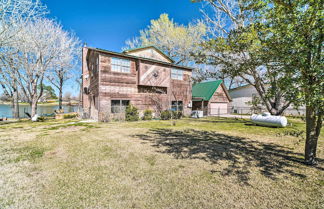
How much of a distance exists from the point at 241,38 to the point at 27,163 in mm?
8542

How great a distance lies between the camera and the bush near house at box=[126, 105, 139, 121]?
13.3 metres

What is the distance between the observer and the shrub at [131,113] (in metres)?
13.3

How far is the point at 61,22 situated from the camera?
1744 centimetres

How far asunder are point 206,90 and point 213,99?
1833 mm

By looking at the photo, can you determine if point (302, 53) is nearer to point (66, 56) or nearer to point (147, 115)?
point (147, 115)

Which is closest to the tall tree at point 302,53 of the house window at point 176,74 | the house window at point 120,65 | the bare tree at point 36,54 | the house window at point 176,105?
the house window at point 120,65

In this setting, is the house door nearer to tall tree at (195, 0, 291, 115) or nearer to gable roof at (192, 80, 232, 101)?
gable roof at (192, 80, 232, 101)

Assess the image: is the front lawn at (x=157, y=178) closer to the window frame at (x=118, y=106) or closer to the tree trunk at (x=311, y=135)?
the tree trunk at (x=311, y=135)

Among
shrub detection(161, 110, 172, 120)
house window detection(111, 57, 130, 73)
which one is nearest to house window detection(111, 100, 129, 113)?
house window detection(111, 57, 130, 73)

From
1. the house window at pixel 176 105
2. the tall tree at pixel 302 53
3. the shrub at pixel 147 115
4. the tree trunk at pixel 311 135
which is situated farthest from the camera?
the house window at pixel 176 105

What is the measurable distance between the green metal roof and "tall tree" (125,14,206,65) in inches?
185

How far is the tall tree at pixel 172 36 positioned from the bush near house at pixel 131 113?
13124 mm

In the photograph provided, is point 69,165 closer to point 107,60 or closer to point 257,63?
point 257,63

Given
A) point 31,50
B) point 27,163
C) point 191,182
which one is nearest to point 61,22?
point 31,50
